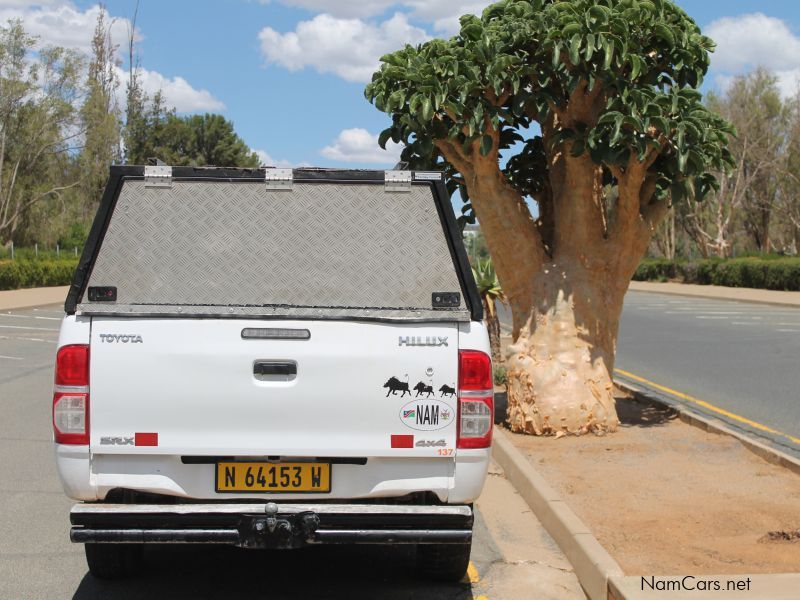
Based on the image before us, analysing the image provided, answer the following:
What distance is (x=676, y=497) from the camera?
703 cm

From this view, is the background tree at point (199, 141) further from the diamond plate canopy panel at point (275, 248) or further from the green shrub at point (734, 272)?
the diamond plate canopy panel at point (275, 248)

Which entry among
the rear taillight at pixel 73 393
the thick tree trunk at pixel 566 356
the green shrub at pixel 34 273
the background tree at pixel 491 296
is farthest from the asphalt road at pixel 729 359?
the green shrub at pixel 34 273

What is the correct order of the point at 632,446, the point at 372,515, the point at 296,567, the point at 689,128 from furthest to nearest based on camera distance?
1. the point at 632,446
2. the point at 689,128
3. the point at 296,567
4. the point at 372,515

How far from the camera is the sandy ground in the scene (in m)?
5.56

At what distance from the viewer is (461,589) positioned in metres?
5.33

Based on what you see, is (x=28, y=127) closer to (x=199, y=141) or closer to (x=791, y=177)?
(x=199, y=141)

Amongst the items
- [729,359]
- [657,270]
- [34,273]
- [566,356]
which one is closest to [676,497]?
[566,356]

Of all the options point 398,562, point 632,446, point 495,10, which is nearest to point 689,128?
point 495,10

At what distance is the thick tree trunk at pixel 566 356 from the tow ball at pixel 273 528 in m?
5.33

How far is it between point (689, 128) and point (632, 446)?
2816 mm

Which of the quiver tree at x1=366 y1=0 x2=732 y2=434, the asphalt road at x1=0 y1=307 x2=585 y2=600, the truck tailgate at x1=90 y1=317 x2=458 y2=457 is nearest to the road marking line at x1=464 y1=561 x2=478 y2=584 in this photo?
the asphalt road at x1=0 y1=307 x2=585 y2=600

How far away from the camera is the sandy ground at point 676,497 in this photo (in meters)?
5.56

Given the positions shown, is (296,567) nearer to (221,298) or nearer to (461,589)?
(461,589)

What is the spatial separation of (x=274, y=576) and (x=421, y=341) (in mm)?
1833
